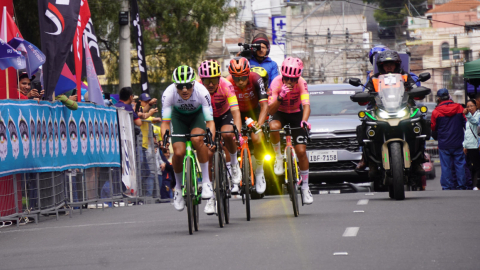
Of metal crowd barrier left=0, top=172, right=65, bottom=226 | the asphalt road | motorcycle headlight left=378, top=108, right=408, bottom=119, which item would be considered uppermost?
motorcycle headlight left=378, top=108, right=408, bottom=119

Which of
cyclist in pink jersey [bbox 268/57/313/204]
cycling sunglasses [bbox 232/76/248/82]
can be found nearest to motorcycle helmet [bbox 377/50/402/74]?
cyclist in pink jersey [bbox 268/57/313/204]

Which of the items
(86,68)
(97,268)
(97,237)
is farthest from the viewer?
(86,68)

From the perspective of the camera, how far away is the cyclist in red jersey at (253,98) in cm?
1154

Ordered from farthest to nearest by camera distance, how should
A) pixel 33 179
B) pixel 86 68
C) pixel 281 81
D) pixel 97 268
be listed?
pixel 86 68
pixel 33 179
pixel 281 81
pixel 97 268

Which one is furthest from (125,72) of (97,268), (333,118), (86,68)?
(97,268)

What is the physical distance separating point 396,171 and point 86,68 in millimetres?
7379

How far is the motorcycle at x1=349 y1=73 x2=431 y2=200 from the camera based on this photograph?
12336mm

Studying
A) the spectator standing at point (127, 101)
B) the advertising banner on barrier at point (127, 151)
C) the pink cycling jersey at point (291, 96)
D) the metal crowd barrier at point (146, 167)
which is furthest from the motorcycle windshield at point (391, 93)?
the metal crowd barrier at point (146, 167)

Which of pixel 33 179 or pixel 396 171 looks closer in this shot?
pixel 396 171

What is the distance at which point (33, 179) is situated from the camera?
42.2 feet

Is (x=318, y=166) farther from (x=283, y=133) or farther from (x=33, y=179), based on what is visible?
(x=33, y=179)

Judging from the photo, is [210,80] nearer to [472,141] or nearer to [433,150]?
[472,141]

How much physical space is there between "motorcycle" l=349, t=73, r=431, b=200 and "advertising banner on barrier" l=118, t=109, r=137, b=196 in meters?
5.17

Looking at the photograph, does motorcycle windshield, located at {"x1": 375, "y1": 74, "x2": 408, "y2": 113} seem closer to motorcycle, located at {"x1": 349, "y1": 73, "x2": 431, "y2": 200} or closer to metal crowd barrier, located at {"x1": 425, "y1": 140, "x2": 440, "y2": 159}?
motorcycle, located at {"x1": 349, "y1": 73, "x2": 431, "y2": 200}
